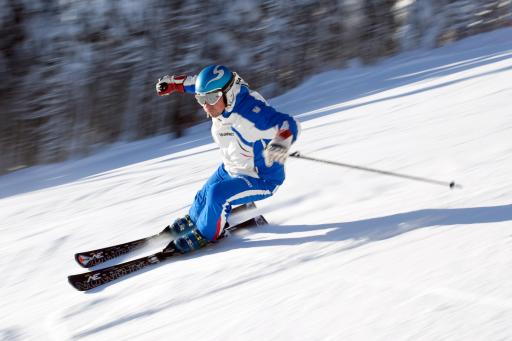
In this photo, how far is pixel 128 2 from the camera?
8.73 meters

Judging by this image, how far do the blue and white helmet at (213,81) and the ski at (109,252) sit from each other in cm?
99

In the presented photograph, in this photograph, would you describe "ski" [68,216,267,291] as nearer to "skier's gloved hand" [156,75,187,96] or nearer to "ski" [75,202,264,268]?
"ski" [75,202,264,268]

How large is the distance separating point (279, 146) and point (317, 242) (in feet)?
2.06

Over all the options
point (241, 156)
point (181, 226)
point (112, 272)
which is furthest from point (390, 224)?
point (112, 272)

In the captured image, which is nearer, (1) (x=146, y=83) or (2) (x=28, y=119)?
(2) (x=28, y=119)

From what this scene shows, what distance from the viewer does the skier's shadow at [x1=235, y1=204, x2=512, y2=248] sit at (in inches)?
146

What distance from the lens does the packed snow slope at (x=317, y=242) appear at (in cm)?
288

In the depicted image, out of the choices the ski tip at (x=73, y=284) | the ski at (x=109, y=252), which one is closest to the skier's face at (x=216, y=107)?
the ski at (x=109, y=252)

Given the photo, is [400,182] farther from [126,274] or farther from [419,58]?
[419,58]

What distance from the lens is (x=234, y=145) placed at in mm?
4078

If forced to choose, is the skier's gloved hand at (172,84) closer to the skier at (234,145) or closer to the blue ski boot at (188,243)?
the skier at (234,145)

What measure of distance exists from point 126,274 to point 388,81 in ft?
20.1

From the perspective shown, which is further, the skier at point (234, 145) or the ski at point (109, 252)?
the ski at point (109, 252)

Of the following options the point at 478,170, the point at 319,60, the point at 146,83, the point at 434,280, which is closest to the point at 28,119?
the point at 146,83
